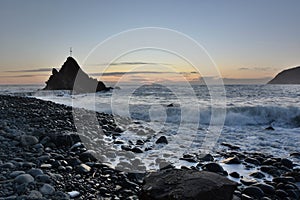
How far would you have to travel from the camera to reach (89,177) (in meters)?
3.76

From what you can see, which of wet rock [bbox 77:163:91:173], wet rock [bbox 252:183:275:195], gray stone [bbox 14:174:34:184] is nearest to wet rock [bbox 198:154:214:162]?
wet rock [bbox 252:183:275:195]

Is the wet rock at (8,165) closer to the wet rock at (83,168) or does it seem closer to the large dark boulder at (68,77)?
the wet rock at (83,168)

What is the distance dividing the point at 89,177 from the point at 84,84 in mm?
48996

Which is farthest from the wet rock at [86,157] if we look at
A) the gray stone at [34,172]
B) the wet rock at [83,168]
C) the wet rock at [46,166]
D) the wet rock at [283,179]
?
the wet rock at [283,179]

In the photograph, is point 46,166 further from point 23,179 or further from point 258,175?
point 258,175

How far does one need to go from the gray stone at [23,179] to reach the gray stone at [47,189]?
0.24 meters

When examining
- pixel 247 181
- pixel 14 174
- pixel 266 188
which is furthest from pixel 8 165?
pixel 266 188

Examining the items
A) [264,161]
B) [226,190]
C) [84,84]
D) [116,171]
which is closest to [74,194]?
[116,171]

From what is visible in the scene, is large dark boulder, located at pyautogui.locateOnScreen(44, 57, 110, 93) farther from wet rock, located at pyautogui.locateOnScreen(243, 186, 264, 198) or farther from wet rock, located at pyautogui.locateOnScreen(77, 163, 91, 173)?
wet rock, located at pyautogui.locateOnScreen(243, 186, 264, 198)

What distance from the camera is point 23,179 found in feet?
10.3

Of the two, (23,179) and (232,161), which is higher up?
(23,179)

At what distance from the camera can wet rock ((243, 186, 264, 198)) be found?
3.54 metres

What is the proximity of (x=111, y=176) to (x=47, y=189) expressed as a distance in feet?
3.51

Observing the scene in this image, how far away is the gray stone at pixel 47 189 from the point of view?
2.98 metres
